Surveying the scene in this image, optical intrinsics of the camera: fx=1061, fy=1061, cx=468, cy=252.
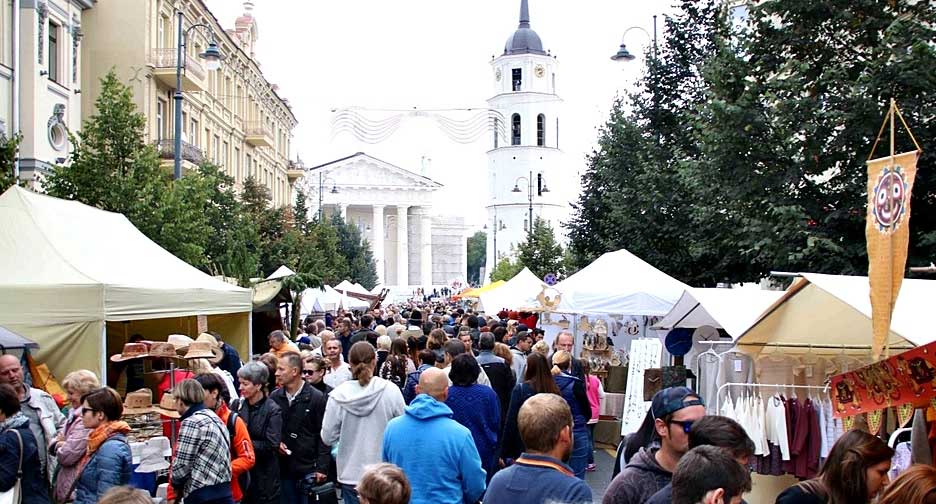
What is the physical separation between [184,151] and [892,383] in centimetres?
3195

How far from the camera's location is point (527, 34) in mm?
109438

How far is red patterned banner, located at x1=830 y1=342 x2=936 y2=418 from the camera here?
599cm

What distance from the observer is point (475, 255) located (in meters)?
178

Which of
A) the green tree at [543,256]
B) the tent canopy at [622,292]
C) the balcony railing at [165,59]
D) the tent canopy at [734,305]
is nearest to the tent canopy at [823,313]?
the tent canopy at [734,305]

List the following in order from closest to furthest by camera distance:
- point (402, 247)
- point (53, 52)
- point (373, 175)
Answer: point (53, 52) < point (373, 175) < point (402, 247)

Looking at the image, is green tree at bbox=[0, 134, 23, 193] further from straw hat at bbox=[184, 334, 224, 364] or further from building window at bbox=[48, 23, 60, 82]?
building window at bbox=[48, 23, 60, 82]

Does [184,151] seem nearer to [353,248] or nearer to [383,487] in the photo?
[383,487]

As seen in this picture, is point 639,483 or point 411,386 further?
point 411,386

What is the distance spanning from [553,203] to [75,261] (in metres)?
104

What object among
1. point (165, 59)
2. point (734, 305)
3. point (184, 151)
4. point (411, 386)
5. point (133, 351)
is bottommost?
point (411, 386)

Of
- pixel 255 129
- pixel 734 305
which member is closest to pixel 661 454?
pixel 734 305

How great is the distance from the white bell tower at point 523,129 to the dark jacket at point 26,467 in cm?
10119

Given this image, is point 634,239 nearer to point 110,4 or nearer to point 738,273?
point 738,273

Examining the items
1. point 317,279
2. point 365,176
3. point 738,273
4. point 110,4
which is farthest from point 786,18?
point 365,176
